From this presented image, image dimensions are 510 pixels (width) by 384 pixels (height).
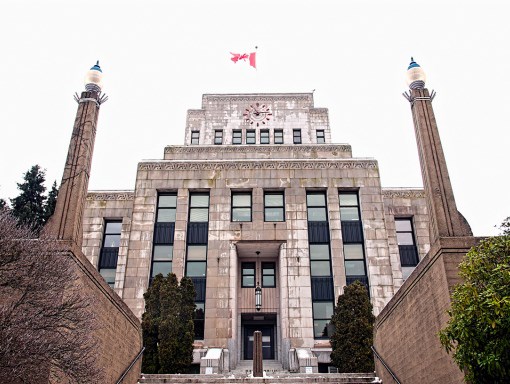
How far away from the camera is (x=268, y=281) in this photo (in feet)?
105

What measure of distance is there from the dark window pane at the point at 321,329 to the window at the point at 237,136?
59.4ft

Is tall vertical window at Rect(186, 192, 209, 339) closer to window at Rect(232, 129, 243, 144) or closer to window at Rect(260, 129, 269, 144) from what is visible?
window at Rect(232, 129, 243, 144)

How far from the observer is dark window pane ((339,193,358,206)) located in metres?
32.9

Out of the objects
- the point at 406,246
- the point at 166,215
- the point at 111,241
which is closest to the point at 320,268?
the point at 406,246

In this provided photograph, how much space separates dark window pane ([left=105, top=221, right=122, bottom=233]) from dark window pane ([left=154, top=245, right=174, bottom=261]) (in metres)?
4.37

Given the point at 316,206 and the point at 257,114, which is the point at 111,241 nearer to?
the point at 316,206

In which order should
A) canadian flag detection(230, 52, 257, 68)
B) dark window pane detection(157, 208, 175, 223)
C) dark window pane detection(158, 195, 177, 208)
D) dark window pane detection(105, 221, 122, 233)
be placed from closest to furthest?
dark window pane detection(157, 208, 175, 223)
dark window pane detection(158, 195, 177, 208)
dark window pane detection(105, 221, 122, 233)
canadian flag detection(230, 52, 257, 68)

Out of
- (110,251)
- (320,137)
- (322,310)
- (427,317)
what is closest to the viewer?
(427,317)

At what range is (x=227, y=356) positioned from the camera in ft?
89.4

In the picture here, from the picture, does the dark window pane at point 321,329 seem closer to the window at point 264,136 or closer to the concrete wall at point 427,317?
the concrete wall at point 427,317

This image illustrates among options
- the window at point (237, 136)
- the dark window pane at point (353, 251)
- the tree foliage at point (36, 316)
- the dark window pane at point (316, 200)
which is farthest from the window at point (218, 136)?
the tree foliage at point (36, 316)

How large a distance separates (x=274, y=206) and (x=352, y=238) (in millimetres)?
5610

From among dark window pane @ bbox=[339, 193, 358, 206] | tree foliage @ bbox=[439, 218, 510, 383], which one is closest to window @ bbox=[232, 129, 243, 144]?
dark window pane @ bbox=[339, 193, 358, 206]

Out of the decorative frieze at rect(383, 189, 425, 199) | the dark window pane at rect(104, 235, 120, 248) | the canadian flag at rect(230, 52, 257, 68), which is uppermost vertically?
the canadian flag at rect(230, 52, 257, 68)
